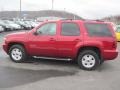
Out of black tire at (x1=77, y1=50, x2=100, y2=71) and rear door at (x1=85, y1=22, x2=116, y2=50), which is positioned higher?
rear door at (x1=85, y1=22, x2=116, y2=50)

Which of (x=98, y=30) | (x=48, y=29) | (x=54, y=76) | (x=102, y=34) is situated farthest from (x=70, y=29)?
(x=54, y=76)

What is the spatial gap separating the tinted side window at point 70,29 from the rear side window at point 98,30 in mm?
399

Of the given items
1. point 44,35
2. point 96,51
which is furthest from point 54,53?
point 96,51

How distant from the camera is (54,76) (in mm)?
9625

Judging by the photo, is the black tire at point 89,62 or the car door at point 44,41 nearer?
the black tire at point 89,62

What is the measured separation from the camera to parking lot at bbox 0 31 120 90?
27.2ft

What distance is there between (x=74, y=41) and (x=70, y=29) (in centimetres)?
53

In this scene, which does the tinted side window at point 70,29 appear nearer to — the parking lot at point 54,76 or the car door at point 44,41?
→ the car door at point 44,41

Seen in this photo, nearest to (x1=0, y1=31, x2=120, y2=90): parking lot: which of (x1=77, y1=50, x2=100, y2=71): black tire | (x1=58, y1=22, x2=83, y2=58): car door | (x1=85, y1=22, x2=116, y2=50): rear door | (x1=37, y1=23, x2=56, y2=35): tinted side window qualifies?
(x1=77, y1=50, x2=100, y2=71): black tire

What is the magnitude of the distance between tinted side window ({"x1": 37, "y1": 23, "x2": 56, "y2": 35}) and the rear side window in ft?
4.02

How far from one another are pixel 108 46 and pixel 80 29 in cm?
118

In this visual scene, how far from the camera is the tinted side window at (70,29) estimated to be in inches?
442

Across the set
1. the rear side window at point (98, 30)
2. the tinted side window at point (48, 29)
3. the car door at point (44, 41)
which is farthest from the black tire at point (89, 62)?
the tinted side window at point (48, 29)

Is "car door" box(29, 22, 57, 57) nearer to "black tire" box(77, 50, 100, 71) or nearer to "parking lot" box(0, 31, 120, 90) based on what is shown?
"parking lot" box(0, 31, 120, 90)
